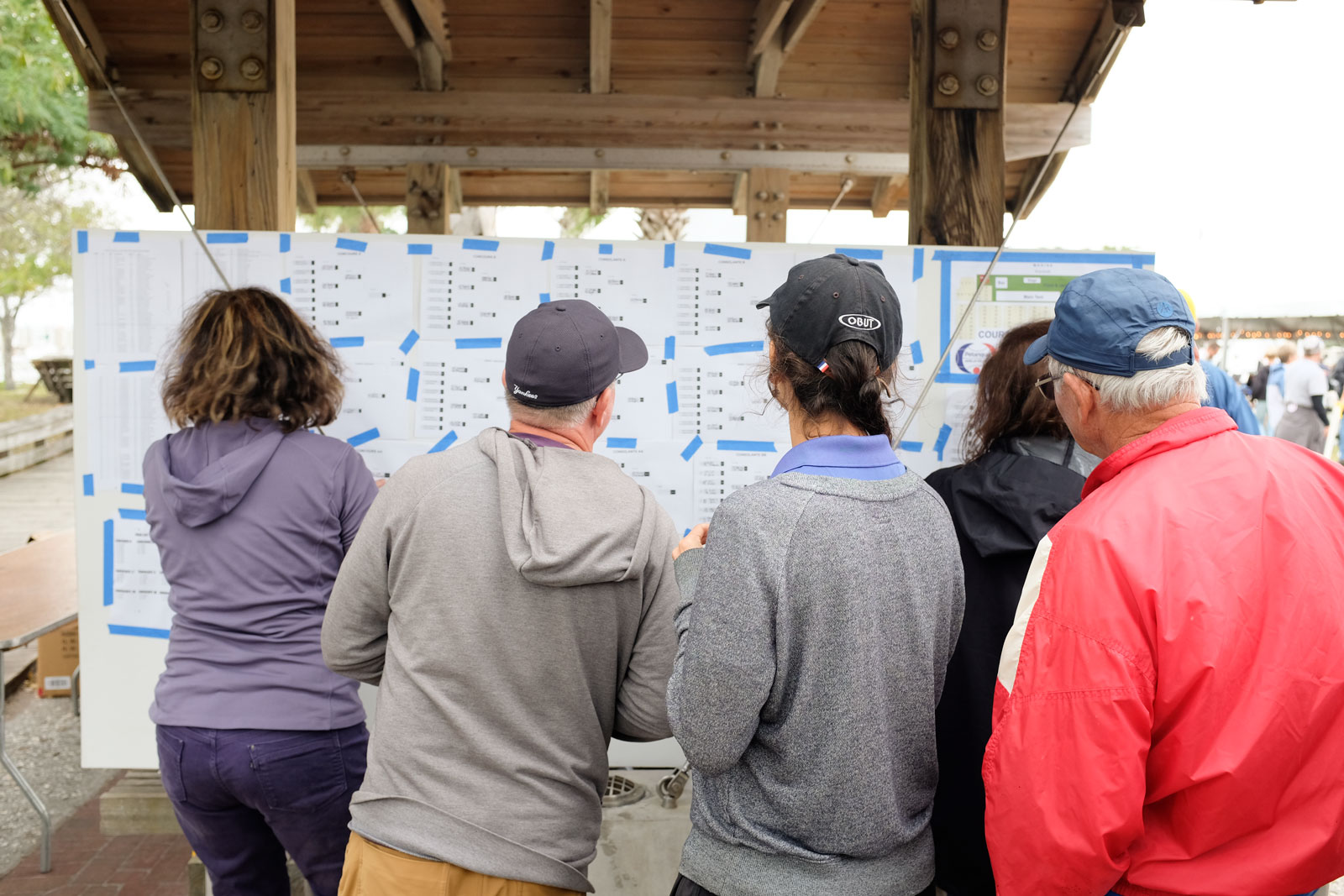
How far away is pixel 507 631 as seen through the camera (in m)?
1.61

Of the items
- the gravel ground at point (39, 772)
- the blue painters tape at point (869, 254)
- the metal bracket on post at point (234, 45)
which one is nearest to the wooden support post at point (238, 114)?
the metal bracket on post at point (234, 45)

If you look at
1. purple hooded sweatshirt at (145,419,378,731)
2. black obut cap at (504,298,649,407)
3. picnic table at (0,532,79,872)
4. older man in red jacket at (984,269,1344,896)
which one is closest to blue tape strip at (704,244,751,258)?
black obut cap at (504,298,649,407)

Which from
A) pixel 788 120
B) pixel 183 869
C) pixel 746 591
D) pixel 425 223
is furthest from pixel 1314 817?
pixel 425 223

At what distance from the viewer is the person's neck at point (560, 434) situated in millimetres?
1714

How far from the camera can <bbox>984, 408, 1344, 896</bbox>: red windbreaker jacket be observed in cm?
124

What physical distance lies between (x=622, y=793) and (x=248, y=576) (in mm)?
1576

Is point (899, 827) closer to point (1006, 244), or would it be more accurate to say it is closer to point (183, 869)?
point (1006, 244)

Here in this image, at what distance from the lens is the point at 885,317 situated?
4.80 ft

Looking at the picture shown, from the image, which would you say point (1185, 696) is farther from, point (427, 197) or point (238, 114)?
point (427, 197)

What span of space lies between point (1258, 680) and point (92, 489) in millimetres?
2898

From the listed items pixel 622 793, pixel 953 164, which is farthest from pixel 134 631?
pixel 953 164

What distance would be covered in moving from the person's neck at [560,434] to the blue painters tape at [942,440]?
149cm

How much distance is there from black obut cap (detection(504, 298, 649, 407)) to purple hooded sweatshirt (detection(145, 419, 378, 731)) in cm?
64

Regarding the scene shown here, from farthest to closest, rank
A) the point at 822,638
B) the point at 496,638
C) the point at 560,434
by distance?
the point at 560,434
the point at 496,638
the point at 822,638
